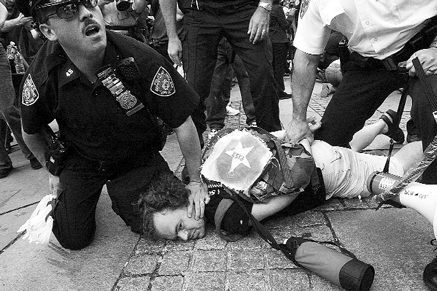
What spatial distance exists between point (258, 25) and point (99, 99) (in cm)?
122

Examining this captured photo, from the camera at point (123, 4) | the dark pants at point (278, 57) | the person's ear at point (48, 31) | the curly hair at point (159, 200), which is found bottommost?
the dark pants at point (278, 57)

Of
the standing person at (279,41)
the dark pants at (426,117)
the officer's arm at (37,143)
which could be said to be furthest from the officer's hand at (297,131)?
the standing person at (279,41)

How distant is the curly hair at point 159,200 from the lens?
2328 mm

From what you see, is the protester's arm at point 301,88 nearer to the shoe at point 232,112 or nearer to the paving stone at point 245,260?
the paving stone at point 245,260

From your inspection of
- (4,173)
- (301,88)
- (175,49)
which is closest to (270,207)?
(301,88)

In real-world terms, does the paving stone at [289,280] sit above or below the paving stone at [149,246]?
above

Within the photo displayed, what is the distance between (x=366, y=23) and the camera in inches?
86.3

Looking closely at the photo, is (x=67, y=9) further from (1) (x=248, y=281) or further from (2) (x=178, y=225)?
(1) (x=248, y=281)

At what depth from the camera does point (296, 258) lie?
194 centimetres

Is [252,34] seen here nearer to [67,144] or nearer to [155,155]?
[155,155]

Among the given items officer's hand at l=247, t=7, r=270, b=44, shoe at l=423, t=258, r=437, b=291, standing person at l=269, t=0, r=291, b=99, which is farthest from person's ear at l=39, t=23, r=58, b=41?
standing person at l=269, t=0, r=291, b=99

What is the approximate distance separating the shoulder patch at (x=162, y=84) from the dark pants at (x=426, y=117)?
4.02ft

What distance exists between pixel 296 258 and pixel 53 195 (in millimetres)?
1517

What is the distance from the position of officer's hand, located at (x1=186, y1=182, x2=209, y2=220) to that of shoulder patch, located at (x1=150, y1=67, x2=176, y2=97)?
541mm
